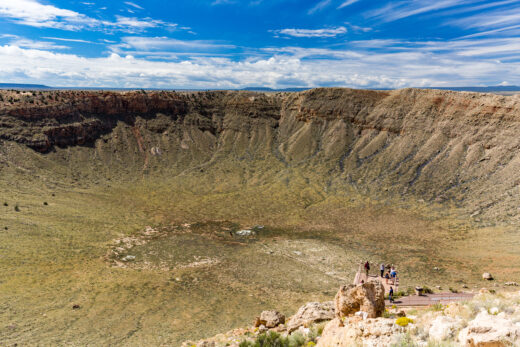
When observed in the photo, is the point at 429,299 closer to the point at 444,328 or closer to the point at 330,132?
the point at 444,328

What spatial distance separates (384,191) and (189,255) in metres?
35.3

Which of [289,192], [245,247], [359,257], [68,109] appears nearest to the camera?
[359,257]

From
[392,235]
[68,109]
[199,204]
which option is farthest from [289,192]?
[68,109]

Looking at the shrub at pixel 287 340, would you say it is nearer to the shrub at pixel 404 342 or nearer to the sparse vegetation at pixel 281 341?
the sparse vegetation at pixel 281 341

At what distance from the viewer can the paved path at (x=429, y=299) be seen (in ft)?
62.9

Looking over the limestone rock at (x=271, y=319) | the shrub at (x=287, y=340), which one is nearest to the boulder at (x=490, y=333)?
the shrub at (x=287, y=340)

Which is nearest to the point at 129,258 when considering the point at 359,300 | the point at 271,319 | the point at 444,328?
the point at 271,319

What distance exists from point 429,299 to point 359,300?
456 inches

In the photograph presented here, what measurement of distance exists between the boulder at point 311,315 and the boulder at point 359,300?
5.82ft

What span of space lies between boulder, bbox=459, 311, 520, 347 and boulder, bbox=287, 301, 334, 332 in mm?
7354

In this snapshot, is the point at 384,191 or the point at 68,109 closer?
the point at 384,191

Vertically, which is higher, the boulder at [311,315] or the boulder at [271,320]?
the boulder at [311,315]

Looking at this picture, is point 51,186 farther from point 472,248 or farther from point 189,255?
point 472,248

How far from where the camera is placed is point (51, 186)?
50156mm
